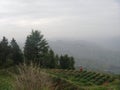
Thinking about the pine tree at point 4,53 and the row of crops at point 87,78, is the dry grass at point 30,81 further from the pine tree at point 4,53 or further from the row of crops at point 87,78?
the pine tree at point 4,53

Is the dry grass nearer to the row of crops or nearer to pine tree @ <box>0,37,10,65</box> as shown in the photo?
the row of crops

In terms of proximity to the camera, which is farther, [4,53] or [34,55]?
[34,55]

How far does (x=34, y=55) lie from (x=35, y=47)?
7.73 feet

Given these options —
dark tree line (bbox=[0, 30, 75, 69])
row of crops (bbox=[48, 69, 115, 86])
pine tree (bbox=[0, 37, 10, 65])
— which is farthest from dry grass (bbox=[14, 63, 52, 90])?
pine tree (bbox=[0, 37, 10, 65])

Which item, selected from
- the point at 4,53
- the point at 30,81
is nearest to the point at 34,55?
the point at 4,53

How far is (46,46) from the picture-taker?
72.1 m

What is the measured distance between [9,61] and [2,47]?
14.7 feet

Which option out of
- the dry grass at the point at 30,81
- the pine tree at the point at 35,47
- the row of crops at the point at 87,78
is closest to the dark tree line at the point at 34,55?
the pine tree at the point at 35,47

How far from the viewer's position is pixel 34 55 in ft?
226

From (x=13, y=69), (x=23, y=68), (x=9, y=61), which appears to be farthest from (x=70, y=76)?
(x=23, y=68)

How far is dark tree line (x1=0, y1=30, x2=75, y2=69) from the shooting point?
→ 6309 centimetres

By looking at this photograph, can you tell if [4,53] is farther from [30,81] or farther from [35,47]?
[30,81]

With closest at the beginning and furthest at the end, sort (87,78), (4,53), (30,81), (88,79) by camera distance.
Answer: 1. (30,81)
2. (88,79)
3. (87,78)
4. (4,53)

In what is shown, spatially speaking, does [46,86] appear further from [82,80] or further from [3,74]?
[3,74]
